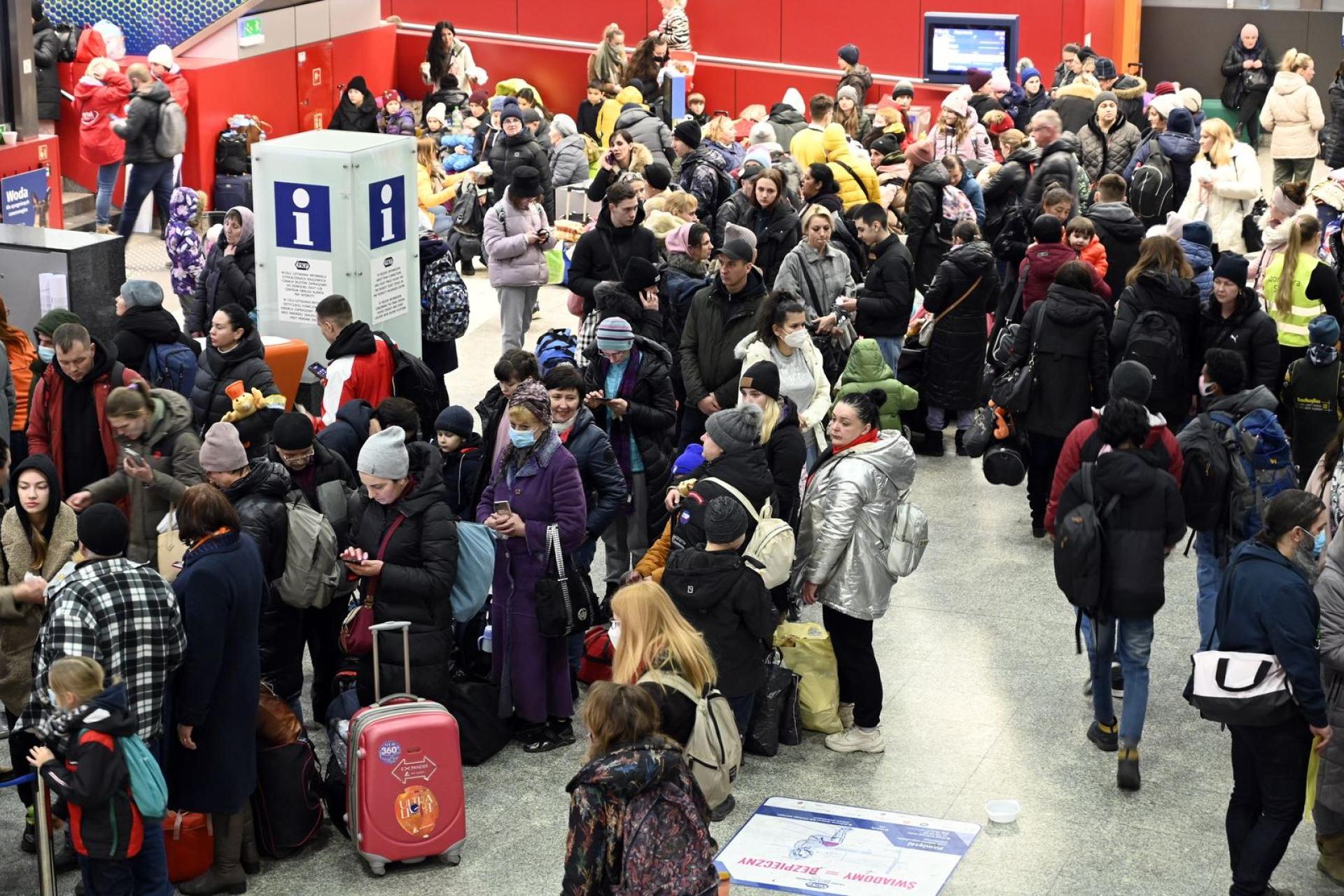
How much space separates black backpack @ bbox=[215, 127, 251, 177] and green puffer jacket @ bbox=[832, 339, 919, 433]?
10.2m

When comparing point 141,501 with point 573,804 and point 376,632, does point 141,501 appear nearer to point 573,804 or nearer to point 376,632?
point 376,632

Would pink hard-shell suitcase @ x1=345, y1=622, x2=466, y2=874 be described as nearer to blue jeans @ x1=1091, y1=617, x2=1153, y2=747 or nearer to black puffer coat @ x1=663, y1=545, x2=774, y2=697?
black puffer coat @ x1=663, y1=545, x2=774, y2=697

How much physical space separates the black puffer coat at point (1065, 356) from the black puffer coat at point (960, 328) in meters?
0.96

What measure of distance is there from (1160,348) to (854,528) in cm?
321

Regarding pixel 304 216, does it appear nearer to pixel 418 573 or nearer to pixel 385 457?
pixel 385 457

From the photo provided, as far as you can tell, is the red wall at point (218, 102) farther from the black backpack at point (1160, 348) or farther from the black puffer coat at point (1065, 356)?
the black backpack at point (1160, 348)

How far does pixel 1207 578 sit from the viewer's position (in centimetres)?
852

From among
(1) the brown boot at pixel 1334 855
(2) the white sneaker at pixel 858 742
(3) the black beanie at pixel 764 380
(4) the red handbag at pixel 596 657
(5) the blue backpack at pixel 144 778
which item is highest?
(3) the black beanie at pixel 764 380

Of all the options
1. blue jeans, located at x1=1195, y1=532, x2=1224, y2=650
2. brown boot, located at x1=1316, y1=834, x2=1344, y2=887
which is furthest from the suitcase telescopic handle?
blue jeans, located at x1=1195, y1=532, x2=1224, y2=650

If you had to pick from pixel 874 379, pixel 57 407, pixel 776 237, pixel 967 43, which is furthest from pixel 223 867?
pixel 967 43

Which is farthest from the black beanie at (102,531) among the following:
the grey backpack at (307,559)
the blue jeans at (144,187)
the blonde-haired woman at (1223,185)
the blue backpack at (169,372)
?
the blue jeans at (144,187)

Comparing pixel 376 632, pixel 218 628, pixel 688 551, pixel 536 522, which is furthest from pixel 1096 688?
pixel 218 628

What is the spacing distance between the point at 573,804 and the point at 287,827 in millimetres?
2269

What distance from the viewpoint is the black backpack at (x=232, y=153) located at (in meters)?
18.9
